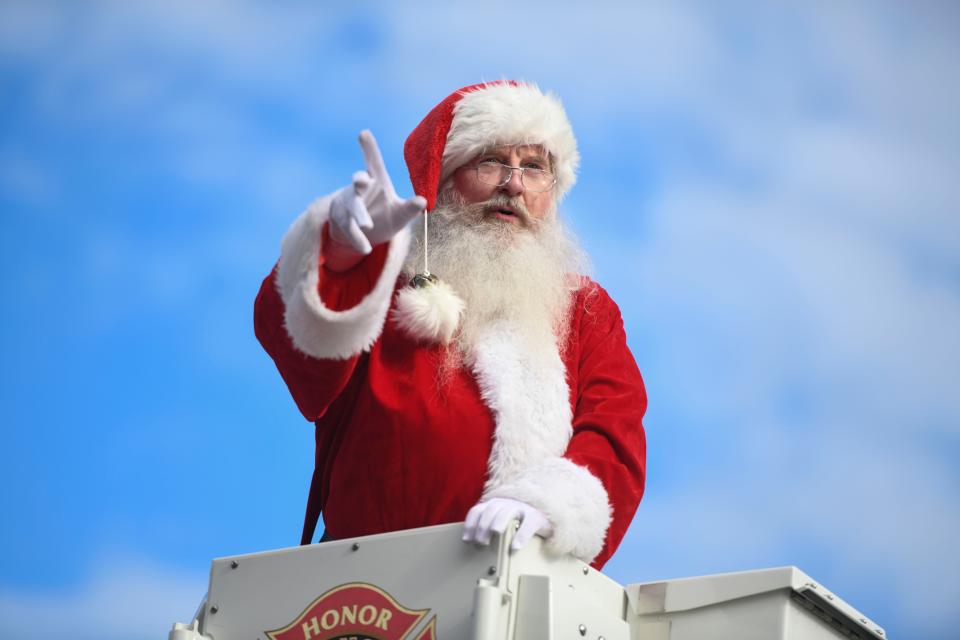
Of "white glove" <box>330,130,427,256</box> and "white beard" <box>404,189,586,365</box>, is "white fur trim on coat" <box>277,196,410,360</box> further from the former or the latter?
"white beard" <box>404,189,586,365</box>

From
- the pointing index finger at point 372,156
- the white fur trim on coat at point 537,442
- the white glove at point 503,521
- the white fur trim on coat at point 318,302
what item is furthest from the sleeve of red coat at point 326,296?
the white glove at point 503,521

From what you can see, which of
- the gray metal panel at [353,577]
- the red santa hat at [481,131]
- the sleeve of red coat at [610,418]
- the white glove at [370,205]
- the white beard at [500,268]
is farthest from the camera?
the red santa hat at [481,131]

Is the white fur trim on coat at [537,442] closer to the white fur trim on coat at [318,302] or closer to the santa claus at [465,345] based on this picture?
the santa claus at [465,345]

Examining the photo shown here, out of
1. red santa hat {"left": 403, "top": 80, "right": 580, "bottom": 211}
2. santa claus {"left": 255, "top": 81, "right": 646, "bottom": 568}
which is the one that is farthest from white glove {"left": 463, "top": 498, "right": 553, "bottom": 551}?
red santa hat {"left": 403, "top": 80, "right": 580, "bottom": 211}

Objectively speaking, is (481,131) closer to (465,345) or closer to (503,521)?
(465,345)

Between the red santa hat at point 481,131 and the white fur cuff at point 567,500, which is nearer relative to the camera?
the white fur cuff at point 567,500

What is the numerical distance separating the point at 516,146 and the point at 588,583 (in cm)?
134

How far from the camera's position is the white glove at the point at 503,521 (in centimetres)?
246

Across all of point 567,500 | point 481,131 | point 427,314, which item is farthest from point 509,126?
point 567,500

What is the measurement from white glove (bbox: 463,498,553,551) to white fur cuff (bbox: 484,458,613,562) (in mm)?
40

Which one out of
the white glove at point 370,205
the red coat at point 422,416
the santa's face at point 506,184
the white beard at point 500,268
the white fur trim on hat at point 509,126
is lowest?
the red coat at point 422,416

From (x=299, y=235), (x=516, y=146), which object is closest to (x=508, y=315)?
(x=516, y=146)

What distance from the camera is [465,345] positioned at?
3.23 meters

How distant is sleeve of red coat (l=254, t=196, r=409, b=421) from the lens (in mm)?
2771
